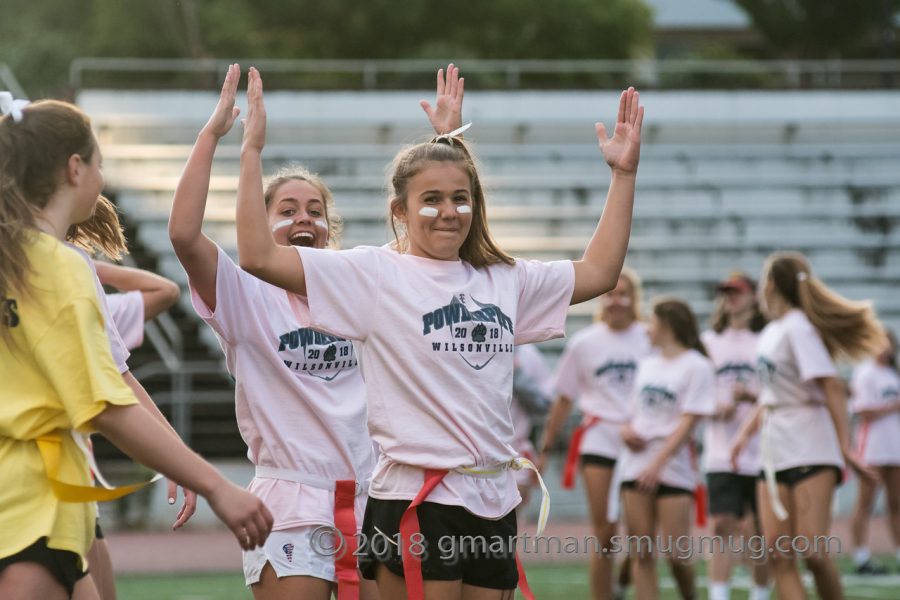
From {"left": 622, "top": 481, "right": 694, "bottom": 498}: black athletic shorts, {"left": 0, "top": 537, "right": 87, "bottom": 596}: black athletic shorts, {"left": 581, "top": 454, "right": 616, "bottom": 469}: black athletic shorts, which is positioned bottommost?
{"left": 622, "top": 481, "right": 694, "bottom": 498}: black athletic shorts

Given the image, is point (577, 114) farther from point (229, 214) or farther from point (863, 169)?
point (229, 214)

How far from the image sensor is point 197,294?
173 inches

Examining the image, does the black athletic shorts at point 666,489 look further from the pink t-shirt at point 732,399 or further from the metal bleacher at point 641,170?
the metal bleacher at point 641,170

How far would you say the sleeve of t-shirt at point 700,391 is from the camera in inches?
340

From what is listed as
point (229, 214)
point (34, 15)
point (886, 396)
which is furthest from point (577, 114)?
point (34, 15)

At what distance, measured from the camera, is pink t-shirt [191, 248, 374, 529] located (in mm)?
4508

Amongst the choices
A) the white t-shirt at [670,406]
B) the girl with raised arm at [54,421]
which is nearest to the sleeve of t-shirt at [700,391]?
the white t-shirt at [670,406]

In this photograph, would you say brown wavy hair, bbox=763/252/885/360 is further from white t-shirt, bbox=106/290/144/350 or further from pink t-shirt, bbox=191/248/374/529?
pink t-shirt, bbox=191/248/374/529

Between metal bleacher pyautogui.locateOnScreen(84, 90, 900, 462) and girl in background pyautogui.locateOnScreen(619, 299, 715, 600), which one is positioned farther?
metal bleacher pyautogui.locateOnScreen(84, 90, 900, 462)

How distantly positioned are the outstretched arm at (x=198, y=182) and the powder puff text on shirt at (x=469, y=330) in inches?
26.8

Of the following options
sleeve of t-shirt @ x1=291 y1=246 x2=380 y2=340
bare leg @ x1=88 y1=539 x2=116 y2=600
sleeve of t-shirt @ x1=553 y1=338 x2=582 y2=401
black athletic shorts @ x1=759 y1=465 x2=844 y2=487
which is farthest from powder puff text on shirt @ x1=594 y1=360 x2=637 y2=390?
sleeve of t-shirt @ x1=291 y1=246 x2=380 y2=340

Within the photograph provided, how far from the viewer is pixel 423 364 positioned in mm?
4059

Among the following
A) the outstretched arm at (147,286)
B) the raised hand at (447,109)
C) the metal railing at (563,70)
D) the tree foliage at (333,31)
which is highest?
the tree foliage at (333,31)

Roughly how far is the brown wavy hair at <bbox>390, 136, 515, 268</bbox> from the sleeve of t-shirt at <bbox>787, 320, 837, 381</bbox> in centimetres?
359
